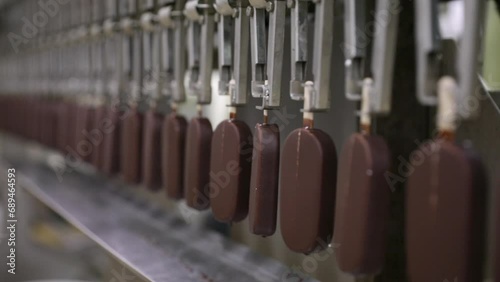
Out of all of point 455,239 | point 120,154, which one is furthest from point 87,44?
point 455,239

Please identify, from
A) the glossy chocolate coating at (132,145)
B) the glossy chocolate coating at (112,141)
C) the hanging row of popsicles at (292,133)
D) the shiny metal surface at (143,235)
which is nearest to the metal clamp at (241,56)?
the hanging row of popsicles at (292,133)

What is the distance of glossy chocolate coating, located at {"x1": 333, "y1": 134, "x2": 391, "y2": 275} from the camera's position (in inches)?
24.8

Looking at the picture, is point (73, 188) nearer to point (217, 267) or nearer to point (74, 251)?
point (74, 251)

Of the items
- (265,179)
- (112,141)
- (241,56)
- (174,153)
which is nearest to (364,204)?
(265,179)

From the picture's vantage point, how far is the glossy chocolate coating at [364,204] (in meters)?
0.63

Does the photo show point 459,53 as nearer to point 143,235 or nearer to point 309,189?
point 309,189

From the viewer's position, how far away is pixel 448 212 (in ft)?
1.84

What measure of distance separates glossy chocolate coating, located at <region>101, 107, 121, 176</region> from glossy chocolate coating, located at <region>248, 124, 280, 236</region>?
71 centimetres

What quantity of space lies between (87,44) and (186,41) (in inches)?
26.9

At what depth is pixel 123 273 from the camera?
46.3 inches

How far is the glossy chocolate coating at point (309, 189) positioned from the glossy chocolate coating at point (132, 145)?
62 cm

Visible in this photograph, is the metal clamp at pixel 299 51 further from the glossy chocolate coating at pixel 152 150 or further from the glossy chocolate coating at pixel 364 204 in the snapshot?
the glossy chocolate coating at pixel 152 150

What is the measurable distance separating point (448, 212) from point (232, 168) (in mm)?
379

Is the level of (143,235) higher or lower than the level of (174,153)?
lower
